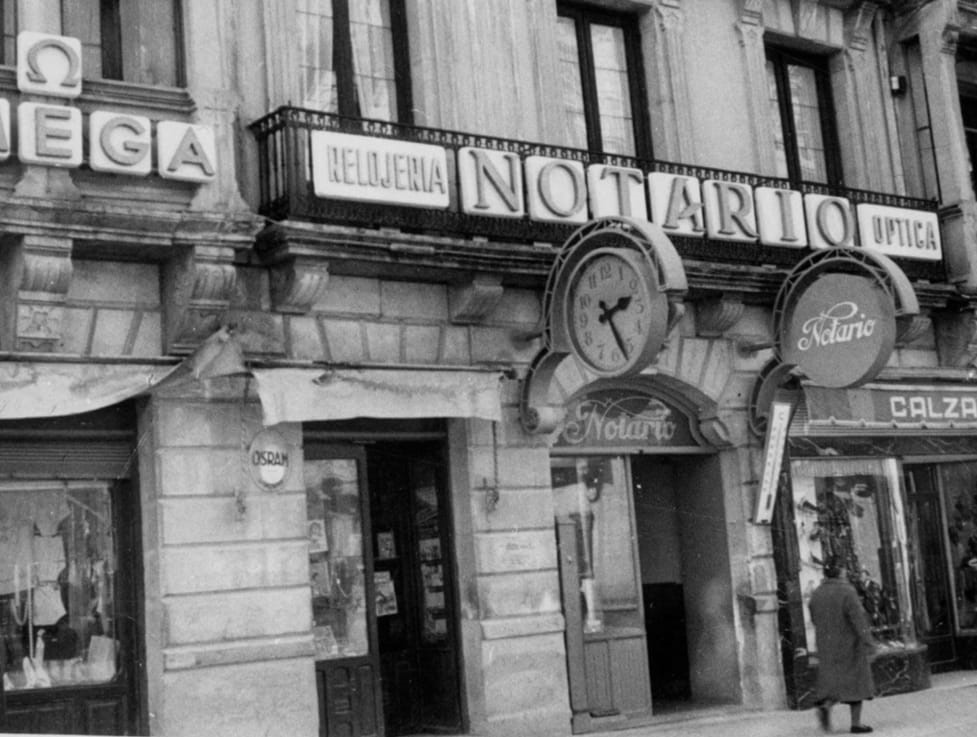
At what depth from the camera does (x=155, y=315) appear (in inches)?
471

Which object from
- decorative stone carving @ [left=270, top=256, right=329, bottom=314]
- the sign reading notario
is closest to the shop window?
the sign reading notario

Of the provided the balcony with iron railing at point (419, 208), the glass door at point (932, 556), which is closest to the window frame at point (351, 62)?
the balcony with iron railing at point (419, 208)

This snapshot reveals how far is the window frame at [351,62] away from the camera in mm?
13695

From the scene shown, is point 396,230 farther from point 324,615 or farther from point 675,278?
point 324,615

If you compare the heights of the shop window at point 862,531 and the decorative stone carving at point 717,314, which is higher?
the decorative stone carving at point 717,314

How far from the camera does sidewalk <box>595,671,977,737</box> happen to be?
13562 mm

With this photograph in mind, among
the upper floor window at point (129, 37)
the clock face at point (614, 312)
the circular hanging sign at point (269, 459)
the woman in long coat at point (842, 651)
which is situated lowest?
the woman in long coat at point (842, 651)

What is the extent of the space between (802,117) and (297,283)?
8.22 meters

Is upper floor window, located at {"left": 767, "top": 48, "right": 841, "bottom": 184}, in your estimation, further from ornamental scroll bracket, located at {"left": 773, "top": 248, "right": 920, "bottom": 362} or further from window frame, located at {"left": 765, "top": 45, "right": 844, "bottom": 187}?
ornamental scroll bracket, located at {"left": 773, "top": 248, "right": 920, "bottom": 362}

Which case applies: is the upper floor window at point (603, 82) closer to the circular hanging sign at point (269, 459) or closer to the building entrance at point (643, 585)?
the building entrance at point (643, 585)

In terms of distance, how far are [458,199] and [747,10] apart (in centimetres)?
544

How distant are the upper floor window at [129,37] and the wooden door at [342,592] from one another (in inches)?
142

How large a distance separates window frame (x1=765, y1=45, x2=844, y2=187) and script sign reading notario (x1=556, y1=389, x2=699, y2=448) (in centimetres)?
365

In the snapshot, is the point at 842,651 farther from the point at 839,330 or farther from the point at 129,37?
the point at 129,37
